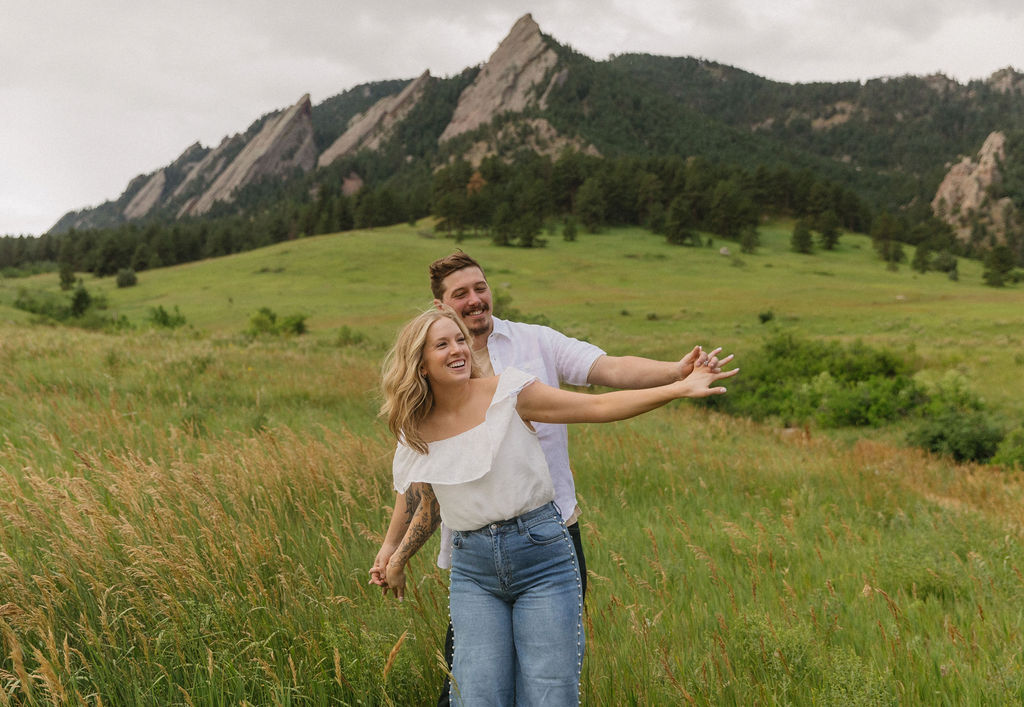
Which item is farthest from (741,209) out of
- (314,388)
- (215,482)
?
(215,482)

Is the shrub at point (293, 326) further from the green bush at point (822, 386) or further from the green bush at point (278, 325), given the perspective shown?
the green bush at point (822, 386)

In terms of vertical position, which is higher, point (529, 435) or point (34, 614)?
point (529, 435)

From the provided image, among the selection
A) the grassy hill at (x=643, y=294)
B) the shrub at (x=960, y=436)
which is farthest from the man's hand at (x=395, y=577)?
the grassy hill at (x=643, y=294)

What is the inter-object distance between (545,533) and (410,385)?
0.82 metres

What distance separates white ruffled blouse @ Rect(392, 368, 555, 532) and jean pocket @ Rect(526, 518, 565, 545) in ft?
0.27

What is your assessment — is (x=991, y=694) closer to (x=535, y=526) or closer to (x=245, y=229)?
(x=535, y=526)

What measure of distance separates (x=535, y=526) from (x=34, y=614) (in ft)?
6.59

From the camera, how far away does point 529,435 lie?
2.61 meters

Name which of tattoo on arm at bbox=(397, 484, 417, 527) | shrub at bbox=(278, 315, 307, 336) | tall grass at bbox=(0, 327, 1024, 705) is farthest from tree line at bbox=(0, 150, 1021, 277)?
tattoo on arm at bbox=(397, 484, 417, 527)

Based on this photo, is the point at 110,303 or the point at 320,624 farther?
the point at 110,303

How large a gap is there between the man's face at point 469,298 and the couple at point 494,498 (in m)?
0.36

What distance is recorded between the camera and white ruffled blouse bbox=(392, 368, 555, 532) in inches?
98.4

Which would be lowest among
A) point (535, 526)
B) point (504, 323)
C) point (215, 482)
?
point (215, 482)

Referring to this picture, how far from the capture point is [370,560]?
4156 millimetres
